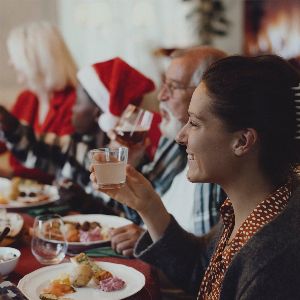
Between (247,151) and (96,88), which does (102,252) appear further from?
(96,88)

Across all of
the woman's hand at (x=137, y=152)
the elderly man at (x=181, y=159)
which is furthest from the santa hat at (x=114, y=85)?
the elderly man at (x=181, y=159)

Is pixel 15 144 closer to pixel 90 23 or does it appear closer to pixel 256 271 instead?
pixel 256 271

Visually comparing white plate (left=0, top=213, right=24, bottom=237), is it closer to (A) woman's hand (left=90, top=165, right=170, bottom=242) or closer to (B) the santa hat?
(A) woman's hand (left=90, top=165, right=170, bottom=242)

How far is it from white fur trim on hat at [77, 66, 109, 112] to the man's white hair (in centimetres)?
88

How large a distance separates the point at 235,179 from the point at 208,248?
384 mm

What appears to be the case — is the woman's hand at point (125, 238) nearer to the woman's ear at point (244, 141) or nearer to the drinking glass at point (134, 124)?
the drinking glass at point (134, 124)

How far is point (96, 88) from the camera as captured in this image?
9.14ft

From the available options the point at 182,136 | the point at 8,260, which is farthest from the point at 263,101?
the point at 8,260

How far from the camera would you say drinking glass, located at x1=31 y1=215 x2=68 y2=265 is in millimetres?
1554

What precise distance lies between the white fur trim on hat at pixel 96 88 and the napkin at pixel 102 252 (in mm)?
1226

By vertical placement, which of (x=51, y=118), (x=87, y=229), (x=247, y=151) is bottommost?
(x=51, y=118)

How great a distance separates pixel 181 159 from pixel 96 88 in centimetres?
73

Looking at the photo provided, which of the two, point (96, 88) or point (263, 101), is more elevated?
point (263, 101)

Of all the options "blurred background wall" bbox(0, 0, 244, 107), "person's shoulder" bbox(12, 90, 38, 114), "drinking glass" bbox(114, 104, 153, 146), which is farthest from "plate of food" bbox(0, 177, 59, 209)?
"blurred background wall" bbox(0, 0, 244, 107)
